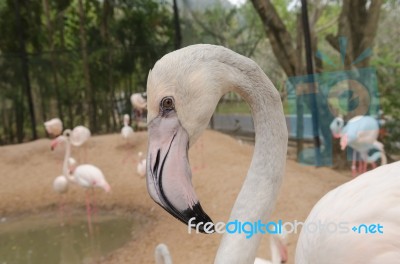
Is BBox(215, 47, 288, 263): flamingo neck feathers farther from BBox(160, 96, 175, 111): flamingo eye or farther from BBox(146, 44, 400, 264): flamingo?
BBox(160, 96, 175, 111): flamingo eye

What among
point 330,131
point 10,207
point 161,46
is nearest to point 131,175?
point 10,207

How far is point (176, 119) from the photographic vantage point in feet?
2.92

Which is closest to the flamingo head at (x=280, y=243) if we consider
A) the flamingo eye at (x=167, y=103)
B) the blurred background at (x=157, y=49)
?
the flamingo eye at (x=167, y=103)

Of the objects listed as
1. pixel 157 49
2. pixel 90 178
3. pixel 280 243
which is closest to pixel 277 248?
pixel 280 243

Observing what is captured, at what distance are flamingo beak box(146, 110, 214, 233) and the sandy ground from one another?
1875 millimetres

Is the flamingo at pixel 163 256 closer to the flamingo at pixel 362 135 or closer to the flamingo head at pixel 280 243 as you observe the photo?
the flamingo head at pixel 280 243

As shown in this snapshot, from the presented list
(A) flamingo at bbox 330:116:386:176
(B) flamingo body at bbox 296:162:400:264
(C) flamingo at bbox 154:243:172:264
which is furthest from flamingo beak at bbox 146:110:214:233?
(A) flamingo at bbox 330:116:386:176

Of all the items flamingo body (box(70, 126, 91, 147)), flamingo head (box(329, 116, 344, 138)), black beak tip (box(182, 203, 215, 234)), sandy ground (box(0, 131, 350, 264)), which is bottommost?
sandy ground (box(0, 131, 350, 264))

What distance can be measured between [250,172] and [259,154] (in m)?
0.05

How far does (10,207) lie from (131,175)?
1.45 m

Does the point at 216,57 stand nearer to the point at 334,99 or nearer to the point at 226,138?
the point at 334,99

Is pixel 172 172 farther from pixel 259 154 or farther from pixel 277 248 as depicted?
pixel 277 248

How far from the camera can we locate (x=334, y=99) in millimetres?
4430

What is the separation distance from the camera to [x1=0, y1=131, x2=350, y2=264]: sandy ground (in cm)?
305
